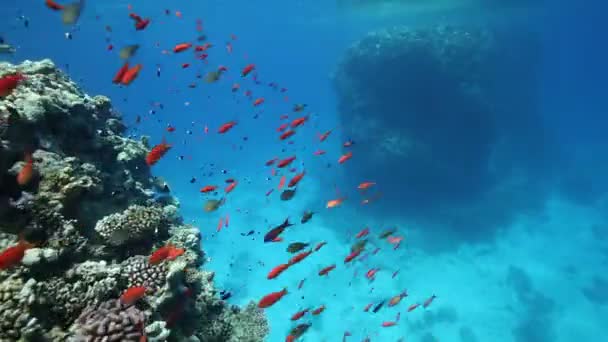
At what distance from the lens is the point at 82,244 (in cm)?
620

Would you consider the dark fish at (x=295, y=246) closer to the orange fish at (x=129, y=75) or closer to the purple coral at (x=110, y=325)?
the purple coral at (x=110, y=325)

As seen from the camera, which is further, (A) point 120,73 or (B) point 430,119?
(B) point 430,119

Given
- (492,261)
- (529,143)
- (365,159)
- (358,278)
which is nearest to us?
(358,278)

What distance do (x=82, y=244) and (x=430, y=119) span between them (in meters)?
25.7

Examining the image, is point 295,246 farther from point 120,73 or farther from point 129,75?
point 120,73

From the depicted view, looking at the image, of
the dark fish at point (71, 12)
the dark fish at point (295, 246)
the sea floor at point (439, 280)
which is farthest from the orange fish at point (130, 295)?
the sea floor at point (439, 280)

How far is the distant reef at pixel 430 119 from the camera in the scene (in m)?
26.6

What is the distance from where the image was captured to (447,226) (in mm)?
25781

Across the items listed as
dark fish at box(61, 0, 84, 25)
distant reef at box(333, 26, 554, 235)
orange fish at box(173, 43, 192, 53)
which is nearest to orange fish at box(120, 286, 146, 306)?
dark fish at box(61, 0, 84, 25)

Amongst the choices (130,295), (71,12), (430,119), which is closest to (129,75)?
(71,12)

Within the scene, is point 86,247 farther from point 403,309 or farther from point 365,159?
point 365,159

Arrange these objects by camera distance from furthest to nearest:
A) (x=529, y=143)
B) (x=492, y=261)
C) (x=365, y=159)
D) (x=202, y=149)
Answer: (x=202, y=149), (x=529, y=143), (x=365, y=159), (x=492, y=261)

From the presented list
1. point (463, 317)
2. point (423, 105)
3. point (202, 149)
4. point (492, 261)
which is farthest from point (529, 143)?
point (202, 149)

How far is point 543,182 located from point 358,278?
22.5 metres
